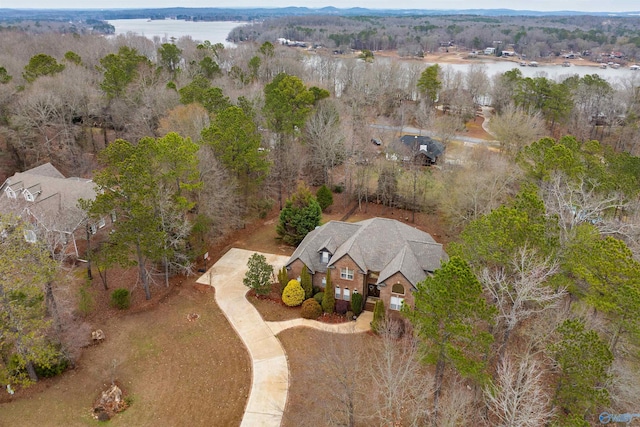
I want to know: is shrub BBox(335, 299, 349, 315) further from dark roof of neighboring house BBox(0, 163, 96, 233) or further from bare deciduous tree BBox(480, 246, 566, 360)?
dark roof of neighboring house BBox(0, 163, 96, 233)

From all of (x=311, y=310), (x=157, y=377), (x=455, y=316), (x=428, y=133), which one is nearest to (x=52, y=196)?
Result: (x=157, y=377)

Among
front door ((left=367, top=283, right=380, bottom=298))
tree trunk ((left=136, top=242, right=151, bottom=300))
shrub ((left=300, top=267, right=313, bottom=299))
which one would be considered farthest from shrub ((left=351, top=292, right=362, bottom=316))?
tree trunk ((left=136, top=242, right=151, bottom=300))

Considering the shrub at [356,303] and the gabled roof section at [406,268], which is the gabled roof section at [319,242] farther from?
the gabled roof section at [406,268]

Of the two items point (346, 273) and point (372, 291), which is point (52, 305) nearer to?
point (346, 273)

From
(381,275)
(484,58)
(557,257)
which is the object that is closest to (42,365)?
(381,275)

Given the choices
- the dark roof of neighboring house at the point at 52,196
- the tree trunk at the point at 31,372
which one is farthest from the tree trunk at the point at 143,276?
the tree trunk at the point at 31,372

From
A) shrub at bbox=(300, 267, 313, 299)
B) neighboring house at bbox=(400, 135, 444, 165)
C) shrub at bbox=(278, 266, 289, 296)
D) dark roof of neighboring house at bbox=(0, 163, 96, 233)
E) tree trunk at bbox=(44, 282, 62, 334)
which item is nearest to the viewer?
tree trunk at bbox=(44, 282, 62, 334)
